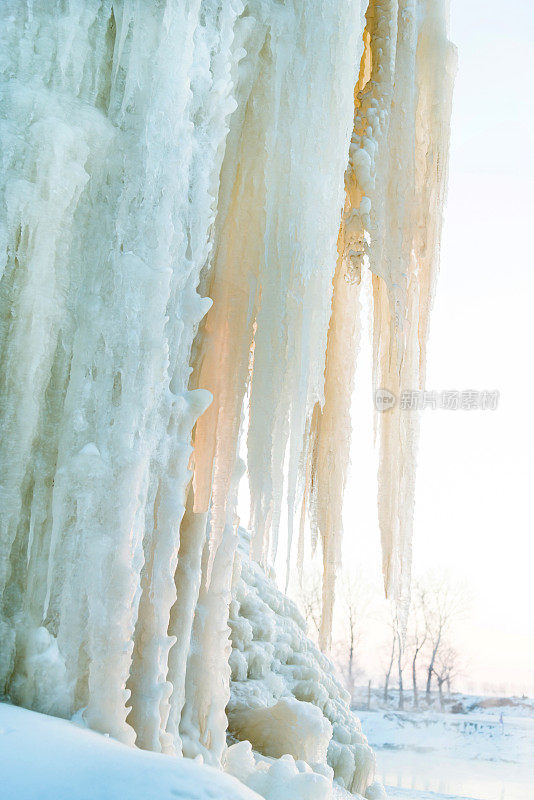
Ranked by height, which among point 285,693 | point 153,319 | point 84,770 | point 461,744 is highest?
point 153,319

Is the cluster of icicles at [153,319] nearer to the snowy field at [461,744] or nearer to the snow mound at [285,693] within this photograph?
the snow mound at [285,693]

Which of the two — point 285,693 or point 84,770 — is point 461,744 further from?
point 84,770

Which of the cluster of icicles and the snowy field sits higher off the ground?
the cluster of icicles

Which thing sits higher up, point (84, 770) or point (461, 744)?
point (84, 770)

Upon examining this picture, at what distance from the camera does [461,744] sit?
16203 millimetres

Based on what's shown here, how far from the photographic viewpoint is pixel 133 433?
2033mm

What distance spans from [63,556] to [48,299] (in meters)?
0.68

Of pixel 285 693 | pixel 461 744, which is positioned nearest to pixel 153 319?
pixel 285 693

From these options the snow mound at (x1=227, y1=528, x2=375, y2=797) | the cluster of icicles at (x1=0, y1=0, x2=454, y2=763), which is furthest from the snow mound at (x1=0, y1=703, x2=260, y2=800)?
the snow mound at (x1=227, y1=528, x2=375, y2=797)

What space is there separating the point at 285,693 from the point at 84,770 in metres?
2.86

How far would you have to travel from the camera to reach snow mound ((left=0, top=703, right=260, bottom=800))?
1335 mm

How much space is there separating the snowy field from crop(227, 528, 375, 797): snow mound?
389 inches

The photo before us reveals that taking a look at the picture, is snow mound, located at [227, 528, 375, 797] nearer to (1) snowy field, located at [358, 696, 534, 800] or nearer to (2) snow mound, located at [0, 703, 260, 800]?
(2) snow mound, located at [0, 703, 260, 800]

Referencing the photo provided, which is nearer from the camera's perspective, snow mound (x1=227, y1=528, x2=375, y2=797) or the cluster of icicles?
the cluster of icicles
